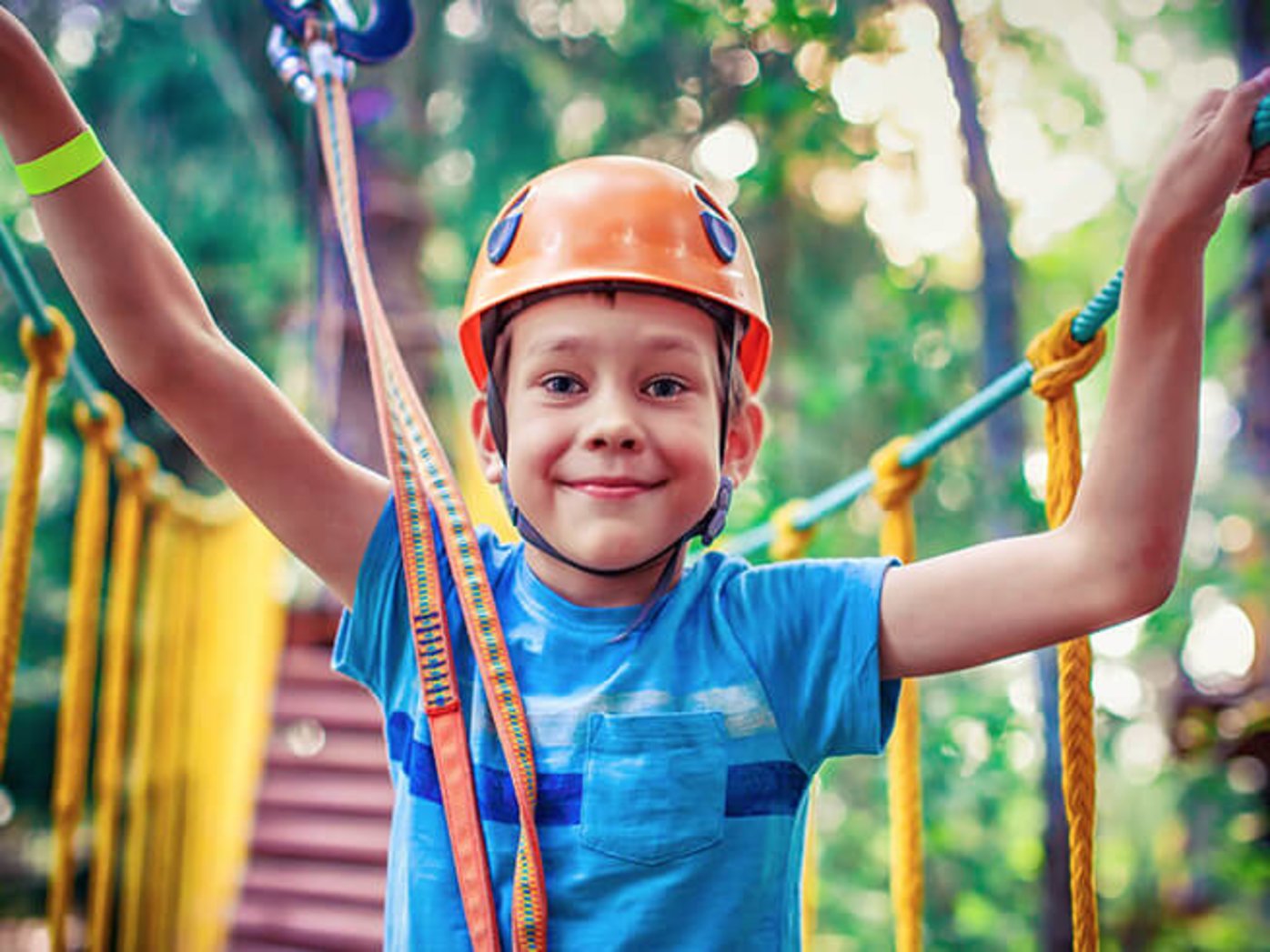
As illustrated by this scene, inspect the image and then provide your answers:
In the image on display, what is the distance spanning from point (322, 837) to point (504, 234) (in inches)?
119

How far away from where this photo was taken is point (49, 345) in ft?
4.18

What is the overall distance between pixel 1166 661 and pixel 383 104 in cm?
395

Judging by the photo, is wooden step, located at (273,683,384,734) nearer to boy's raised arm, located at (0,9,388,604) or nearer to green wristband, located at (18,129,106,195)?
boy's raised arm, located at (0,9,388,604)

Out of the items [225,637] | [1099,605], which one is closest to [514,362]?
[1099,605]

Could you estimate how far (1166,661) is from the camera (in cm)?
416

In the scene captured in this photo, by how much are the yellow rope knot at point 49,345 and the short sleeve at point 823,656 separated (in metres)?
0.96

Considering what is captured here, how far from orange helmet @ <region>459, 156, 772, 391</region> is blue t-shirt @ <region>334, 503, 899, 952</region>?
23 cm

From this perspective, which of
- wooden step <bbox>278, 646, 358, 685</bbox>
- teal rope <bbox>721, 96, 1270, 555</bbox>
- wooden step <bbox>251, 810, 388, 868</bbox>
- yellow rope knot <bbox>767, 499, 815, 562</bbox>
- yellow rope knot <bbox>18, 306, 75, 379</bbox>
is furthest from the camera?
wooden step <bbox>278, 646, 358, 685</bbox>

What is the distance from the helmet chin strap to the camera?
821 millimetres

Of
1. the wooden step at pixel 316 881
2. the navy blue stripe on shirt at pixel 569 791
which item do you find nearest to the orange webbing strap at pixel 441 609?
the navy blue stripe on shirt at pixel 569 791

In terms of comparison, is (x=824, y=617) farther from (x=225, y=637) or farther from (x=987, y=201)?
(x=225, y=637)

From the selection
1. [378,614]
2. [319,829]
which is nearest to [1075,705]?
[378,614]

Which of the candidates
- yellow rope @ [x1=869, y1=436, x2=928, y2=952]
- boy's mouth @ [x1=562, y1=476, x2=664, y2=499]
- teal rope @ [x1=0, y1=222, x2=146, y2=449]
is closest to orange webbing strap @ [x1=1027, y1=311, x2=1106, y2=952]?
yellow rope @ [x1=869, y1=436, x2=928, y2=952]

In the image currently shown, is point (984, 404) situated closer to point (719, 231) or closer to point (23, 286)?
point (719, 231)
